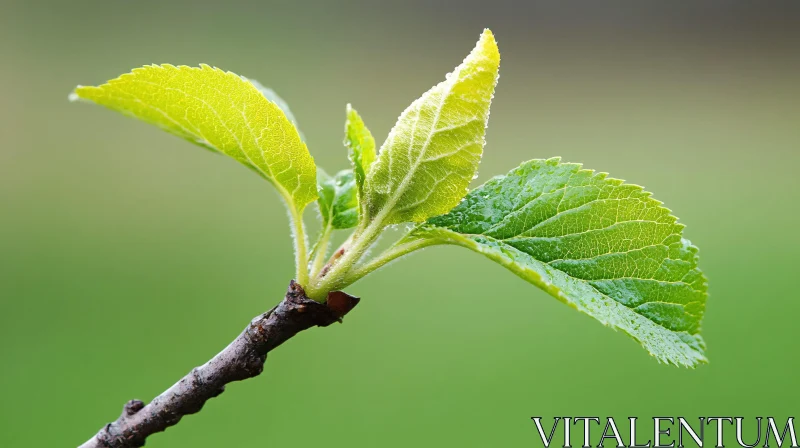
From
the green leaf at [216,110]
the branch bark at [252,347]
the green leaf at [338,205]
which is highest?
the green leaf at [216,110]

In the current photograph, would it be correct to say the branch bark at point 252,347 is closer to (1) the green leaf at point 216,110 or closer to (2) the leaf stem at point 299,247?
(2) the leaf stem at point 299,247

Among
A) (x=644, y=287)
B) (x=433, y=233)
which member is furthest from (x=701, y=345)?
(x=433, y=233)

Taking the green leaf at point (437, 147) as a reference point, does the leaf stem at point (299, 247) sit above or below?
below

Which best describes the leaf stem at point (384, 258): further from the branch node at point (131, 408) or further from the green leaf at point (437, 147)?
the branch node at point (131, 408)

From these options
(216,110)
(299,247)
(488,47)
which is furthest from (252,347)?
(488,47)

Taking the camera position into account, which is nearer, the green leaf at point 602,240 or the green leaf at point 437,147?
the green leaf at point 437,147

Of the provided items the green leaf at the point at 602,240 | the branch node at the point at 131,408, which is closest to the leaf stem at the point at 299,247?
the green leaf at the point at 602,240

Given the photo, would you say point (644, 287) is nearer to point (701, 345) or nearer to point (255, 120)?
point (701, 345)
